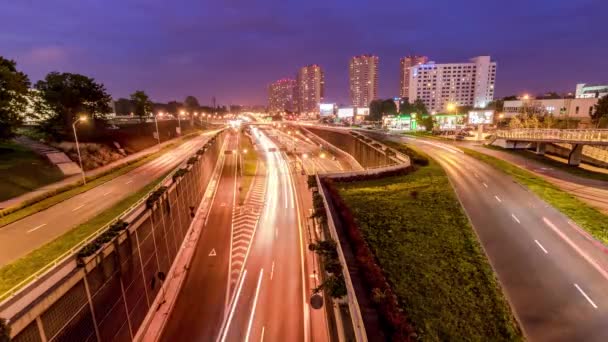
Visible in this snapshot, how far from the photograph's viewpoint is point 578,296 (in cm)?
1867

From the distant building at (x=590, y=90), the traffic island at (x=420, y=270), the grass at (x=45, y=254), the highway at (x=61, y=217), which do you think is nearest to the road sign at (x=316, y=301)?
the traffic island at (x=420, y=270)

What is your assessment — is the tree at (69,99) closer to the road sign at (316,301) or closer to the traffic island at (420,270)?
the traffic island at (420,270)

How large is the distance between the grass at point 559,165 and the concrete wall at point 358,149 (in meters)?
26.8

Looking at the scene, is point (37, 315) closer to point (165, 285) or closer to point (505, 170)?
point (165, 285)

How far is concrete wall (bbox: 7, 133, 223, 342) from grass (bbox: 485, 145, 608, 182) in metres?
57.6

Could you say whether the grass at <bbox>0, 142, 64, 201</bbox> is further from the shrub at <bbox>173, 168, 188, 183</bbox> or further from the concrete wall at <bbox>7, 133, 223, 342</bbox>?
the concrete wall at <bbox>7, 133, 223, 342</bbox>

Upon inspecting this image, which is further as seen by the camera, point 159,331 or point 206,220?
point 206,220

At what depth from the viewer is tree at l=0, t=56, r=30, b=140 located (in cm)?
4238

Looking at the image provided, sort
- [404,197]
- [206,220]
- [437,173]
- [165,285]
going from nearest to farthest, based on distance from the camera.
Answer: [165,285], [404,197], [206,220], [437,173]

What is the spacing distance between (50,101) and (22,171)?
2759 centimetres

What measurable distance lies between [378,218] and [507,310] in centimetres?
1439

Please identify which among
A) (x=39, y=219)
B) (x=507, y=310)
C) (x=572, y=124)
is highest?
(x=572, y=124)

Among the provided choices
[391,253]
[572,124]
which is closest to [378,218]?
[391,253]

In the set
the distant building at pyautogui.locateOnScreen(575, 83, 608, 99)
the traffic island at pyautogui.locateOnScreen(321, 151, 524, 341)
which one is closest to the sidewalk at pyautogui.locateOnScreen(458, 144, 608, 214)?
the traffic island at pyautogui.locateOnScreen(321, 151, 524, 341)
